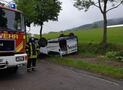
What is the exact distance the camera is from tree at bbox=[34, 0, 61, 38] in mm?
32469

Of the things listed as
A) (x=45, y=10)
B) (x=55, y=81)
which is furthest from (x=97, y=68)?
(x=45, y=10)

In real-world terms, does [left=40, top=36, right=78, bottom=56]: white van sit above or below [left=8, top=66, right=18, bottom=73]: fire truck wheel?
above

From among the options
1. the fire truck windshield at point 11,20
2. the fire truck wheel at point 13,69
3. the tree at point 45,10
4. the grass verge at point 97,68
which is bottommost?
the grass verge at point 97,68

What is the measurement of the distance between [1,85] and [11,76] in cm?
249

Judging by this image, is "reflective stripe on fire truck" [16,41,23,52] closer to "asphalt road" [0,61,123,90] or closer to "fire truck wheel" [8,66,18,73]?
"asphalt road" [0,61,123,90]

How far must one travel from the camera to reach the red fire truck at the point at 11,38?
47.6 ft

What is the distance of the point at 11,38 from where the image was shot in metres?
14.9

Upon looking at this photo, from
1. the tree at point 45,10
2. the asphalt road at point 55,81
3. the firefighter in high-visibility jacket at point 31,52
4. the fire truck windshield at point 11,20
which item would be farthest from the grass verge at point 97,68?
the tree at point 45,10

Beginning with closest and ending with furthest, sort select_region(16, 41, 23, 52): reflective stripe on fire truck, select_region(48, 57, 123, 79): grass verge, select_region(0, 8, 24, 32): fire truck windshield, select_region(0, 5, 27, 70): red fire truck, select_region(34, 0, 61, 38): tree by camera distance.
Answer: select_region(0, 5, 27, 70): red fire truck
select_region(0, 8, 24, 32): fire truck windshield
select_region(16, 41, 23, 52): reflective stripe on fire truck
select_region(48, 57, 123, 79): grass verge
select_region(34, 0, 61, 38): tree

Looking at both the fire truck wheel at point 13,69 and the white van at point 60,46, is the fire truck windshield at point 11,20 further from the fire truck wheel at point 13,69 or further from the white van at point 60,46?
the white van at point 60,46

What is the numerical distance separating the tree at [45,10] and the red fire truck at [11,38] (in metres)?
16.9

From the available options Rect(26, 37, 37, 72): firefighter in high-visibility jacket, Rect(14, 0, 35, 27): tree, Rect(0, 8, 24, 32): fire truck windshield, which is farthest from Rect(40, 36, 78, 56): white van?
Rect(0, 8, 24, 32): fire truck windshield

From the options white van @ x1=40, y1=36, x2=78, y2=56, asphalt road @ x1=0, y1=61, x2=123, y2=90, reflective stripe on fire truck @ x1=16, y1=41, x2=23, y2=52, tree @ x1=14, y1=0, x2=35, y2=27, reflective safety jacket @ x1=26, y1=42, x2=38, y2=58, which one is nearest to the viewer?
asphalt road @ x1=0, y1=61, x2=123, y2=90

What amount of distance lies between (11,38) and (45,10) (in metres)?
17.8
